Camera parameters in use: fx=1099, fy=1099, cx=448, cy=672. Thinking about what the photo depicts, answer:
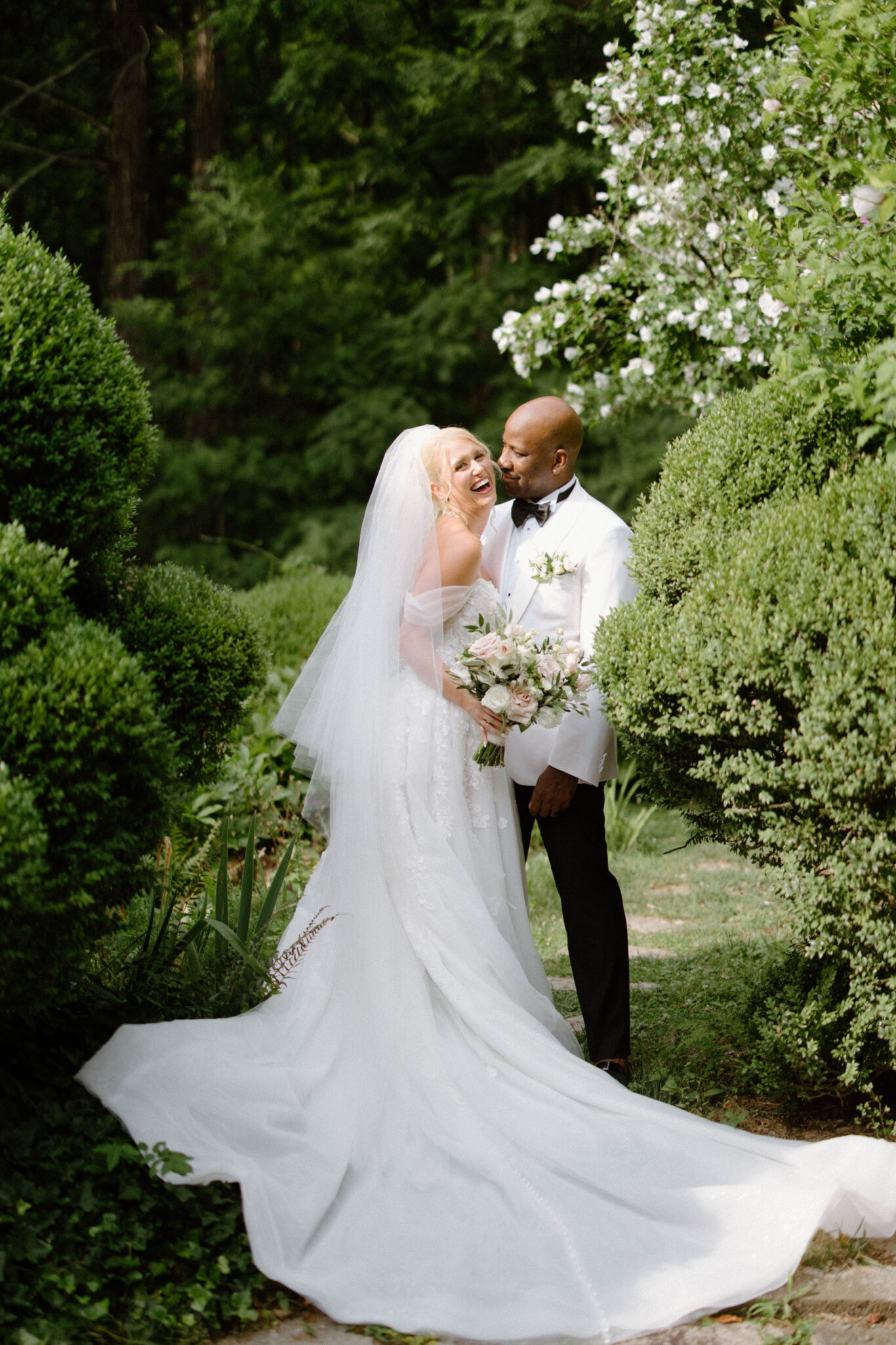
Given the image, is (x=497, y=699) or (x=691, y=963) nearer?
(x=497, y=699)

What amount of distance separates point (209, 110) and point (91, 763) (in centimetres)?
1294

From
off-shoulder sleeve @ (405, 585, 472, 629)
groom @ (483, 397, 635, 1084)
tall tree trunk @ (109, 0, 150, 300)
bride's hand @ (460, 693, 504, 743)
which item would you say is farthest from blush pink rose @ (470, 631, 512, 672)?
tall tree trunk @ (109, 0, 150, 300)

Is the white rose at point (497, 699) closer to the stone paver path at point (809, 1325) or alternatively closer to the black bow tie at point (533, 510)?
the black bow tie at point (533, 510)

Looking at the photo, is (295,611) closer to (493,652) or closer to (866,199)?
(493,652)

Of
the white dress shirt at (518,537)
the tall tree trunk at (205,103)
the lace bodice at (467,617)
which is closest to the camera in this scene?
the lace bodice at (467,617)

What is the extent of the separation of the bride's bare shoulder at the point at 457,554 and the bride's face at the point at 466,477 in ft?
0.36

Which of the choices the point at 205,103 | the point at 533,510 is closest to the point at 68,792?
the point at 533,510

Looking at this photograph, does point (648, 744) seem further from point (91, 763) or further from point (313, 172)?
point (313, 172)

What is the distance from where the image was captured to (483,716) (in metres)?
3.68

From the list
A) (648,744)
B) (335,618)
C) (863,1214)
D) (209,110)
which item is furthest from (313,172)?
(863,1214)

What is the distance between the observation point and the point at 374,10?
1245cm

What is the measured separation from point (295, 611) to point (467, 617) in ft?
15.6

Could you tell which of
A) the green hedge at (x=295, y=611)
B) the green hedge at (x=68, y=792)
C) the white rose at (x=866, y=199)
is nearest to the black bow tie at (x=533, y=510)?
the white rose at (x=866, y=199)

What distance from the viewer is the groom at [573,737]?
385 cm
